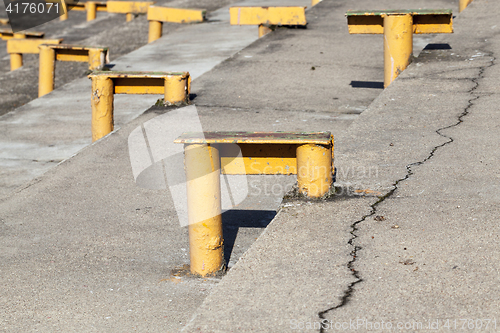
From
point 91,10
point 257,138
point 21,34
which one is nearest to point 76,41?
point 21,34

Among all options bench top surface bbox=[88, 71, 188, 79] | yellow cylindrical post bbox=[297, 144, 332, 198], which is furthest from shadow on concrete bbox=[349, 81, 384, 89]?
yellow cylindrical post bbox=[297, 144, 332, 198]

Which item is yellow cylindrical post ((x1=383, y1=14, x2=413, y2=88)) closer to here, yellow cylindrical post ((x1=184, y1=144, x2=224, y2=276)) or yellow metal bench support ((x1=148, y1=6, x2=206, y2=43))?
yellow cylindrical post ((x1=184, y1=144, x2=224, y2=276))

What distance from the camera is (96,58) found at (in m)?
8.93

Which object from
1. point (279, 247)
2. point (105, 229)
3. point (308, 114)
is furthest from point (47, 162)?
point (279, 247)

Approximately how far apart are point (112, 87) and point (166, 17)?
5.25m

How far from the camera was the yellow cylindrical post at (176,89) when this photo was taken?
265 inches

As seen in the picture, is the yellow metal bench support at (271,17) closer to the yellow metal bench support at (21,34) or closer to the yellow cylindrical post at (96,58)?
the yellow cylindrical post at (96,58)

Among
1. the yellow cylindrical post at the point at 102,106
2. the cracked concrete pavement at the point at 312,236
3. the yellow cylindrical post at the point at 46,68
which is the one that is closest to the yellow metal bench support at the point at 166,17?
the yellow cylindrical post at the point at 46,68

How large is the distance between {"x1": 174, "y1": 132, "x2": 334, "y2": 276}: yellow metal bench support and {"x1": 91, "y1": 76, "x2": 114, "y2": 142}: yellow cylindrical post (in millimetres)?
2889

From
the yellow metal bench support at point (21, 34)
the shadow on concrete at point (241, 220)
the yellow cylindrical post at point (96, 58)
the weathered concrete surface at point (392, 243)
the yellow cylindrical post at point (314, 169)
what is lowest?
the shadow on concrete at point (241, 220)

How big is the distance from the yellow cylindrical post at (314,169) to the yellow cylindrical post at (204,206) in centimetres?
50

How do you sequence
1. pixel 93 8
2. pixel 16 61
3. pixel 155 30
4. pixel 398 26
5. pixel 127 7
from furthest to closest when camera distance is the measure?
pixel 93 8
pixel 127 7
pixel 16 61
pixel 155 30
pixel 398 26

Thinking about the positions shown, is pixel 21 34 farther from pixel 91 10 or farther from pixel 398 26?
pixel 398 26

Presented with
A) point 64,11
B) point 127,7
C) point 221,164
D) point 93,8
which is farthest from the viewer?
point 64,11
